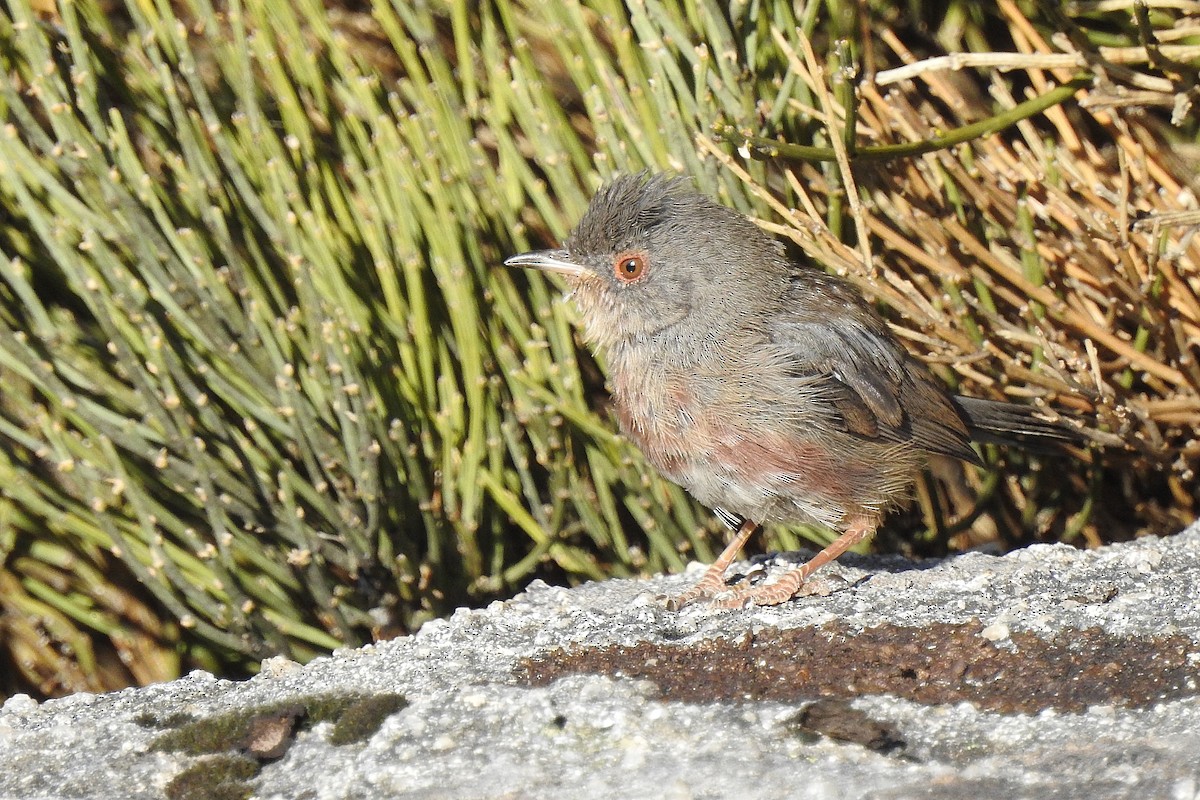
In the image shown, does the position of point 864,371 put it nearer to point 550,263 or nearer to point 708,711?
point 550,263

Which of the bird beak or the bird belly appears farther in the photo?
the bird beak

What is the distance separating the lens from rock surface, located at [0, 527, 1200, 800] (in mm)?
2303

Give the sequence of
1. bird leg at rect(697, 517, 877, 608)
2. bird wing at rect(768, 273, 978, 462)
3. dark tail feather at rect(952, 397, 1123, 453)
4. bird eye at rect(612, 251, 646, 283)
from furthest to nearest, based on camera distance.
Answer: dark tail feather at rect(952, 397, 1123, 453), bird eye at rect(612, 251, 646, 283), bird wing at rect(768, 273, 978, 462), bird leg at rect(697, 517, 877, 608)

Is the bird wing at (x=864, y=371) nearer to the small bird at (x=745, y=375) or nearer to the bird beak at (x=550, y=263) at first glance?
the small bird at (x=745, y=375)

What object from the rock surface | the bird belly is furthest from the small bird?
the rock surface

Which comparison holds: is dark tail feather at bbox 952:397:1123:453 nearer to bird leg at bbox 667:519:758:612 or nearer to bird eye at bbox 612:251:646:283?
bird leg at bbox 667:519:758:612

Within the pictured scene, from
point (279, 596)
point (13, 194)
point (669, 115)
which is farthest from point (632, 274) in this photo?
point (13, 194)

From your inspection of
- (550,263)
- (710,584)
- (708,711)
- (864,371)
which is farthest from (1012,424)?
(708,711)

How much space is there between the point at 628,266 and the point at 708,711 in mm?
1850

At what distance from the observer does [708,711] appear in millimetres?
2629

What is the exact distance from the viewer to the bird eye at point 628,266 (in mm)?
4078

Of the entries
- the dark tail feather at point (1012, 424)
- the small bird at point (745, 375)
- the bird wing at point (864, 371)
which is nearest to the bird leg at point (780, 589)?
the small bird at point (745, 375)

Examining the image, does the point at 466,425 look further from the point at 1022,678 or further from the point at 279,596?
the point at 1022,678

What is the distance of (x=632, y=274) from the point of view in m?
4.09
